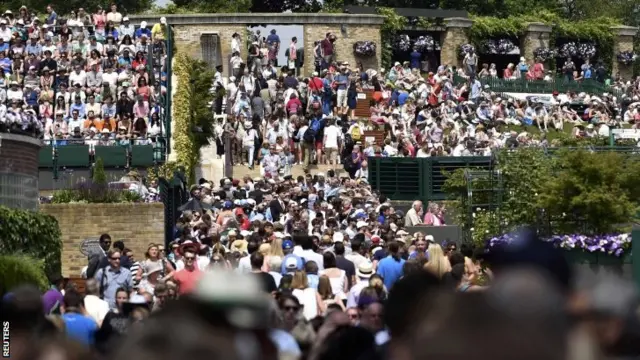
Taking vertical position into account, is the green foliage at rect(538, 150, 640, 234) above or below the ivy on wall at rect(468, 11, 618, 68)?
below

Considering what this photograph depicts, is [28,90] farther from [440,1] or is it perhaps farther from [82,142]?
[440,1]

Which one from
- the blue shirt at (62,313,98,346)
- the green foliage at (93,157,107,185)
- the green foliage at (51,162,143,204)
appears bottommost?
the blue shirt at (62,313,98,346)

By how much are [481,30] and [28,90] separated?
28.8 metres

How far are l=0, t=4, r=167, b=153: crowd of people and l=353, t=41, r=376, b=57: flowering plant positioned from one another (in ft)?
37.8

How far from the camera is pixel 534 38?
64188 mm

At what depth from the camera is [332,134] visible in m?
40.1

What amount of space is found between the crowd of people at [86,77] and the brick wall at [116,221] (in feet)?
8.59

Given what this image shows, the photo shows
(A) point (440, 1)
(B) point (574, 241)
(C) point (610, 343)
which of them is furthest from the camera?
(A) point (440, 1)

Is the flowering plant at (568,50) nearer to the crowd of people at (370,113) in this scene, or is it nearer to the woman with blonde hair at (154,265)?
the crowd of people at (370,113)

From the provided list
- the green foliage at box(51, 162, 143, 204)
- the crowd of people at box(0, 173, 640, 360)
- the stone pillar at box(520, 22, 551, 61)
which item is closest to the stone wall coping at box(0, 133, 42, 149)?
the green foliage at box(51, 162, 143, 204)

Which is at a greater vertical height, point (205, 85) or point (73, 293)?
point (205, 85)

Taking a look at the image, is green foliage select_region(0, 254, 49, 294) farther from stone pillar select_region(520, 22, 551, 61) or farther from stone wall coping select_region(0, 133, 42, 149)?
stone pillar select_region(520, 22, 551, 61)

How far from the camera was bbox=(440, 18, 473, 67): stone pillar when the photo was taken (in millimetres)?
60344

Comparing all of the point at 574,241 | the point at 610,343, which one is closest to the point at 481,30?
the point at 574,241
